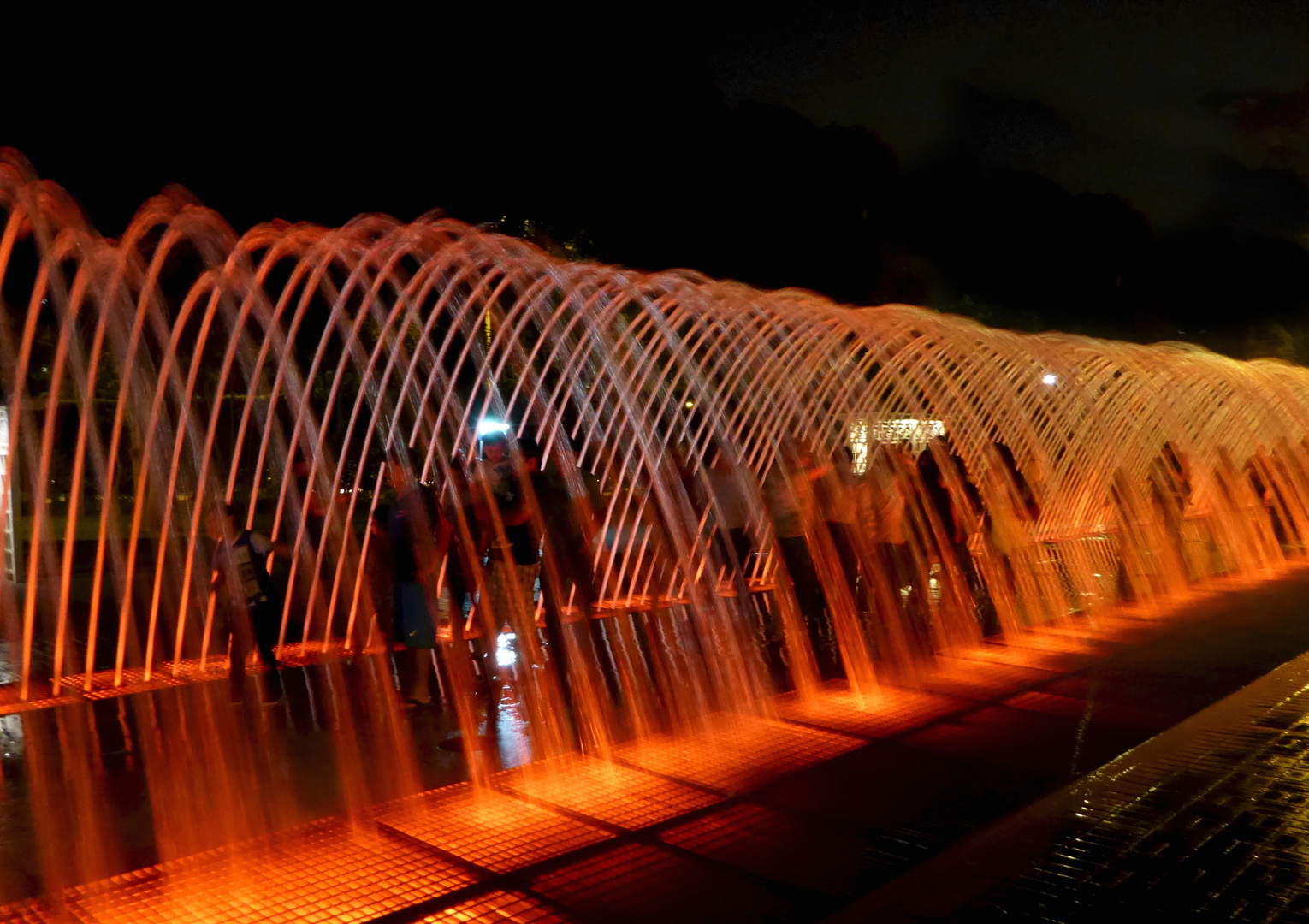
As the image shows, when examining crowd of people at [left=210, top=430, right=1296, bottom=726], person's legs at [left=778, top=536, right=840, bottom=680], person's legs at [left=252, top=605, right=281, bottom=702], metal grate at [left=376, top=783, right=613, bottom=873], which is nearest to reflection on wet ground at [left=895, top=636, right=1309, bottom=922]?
metal grate at [left=376, top=783, right=613, bottom=873]

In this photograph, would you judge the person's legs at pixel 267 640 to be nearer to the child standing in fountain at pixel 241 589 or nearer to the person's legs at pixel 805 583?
→ the child standing in fountain at pixel 241 589

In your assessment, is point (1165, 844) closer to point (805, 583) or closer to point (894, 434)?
point (805, 583)

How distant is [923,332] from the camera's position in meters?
17.8

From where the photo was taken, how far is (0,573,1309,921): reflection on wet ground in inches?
179

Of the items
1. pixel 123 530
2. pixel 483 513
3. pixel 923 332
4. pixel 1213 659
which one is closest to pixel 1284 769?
pixel 1213 659

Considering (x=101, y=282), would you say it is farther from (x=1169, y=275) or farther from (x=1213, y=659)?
(x=1169, y=275)

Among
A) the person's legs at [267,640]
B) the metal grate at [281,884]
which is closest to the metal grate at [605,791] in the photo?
the metal grate at [281,884]

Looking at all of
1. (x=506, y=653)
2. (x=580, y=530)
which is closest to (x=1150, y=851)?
(x=580, y=530)

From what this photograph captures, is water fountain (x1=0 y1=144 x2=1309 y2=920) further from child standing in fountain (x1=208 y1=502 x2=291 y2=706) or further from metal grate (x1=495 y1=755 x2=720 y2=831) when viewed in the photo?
child standing in fountain (x1=208 y1=502 x2=291 y2=706)

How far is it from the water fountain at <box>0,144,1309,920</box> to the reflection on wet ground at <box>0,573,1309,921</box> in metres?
0.08

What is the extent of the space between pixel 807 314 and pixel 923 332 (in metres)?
3.18

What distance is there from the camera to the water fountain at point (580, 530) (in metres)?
6.59

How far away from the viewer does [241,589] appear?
28.6ft

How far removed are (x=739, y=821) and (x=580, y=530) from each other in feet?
8.16
